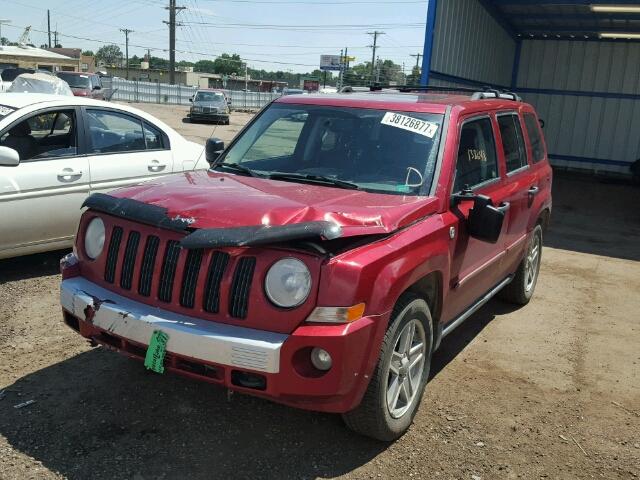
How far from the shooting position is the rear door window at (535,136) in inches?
226

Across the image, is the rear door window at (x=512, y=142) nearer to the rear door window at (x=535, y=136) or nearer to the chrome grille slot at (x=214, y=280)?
the rear door window at (x=535, y=136)

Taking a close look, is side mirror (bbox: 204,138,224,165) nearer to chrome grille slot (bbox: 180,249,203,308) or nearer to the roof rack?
the roof rack

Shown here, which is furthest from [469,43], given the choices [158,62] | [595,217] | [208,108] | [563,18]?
[158,62]

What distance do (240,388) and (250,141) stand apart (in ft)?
7.29

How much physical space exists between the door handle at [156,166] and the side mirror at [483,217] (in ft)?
12.6

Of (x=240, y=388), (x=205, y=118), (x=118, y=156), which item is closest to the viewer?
(x=240, y=388)

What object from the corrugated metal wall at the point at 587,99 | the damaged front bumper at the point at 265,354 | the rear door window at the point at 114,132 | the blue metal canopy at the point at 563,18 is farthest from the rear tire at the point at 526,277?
the corrugated metal wall at the point at 587,99

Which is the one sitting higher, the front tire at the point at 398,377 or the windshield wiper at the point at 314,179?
the windshield wiper at the point at 314,179

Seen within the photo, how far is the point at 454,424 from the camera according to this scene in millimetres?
3758

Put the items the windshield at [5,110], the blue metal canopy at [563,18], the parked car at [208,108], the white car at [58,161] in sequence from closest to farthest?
the white car at [58,161] < the windshield at [5,110] < the blue metal canopy at [563,18] < the parked car at [208,108]

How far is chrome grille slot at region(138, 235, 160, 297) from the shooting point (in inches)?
125

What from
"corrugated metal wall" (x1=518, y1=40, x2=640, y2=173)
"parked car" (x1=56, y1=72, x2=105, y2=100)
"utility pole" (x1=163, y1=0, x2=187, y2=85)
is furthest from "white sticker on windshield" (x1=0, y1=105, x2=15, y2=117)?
"utility pole" (x1=163, y1=0, x2=187, y2=85)

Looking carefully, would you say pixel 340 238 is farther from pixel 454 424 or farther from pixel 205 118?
pixel 205 118

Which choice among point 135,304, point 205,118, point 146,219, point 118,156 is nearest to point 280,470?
point 135,304
